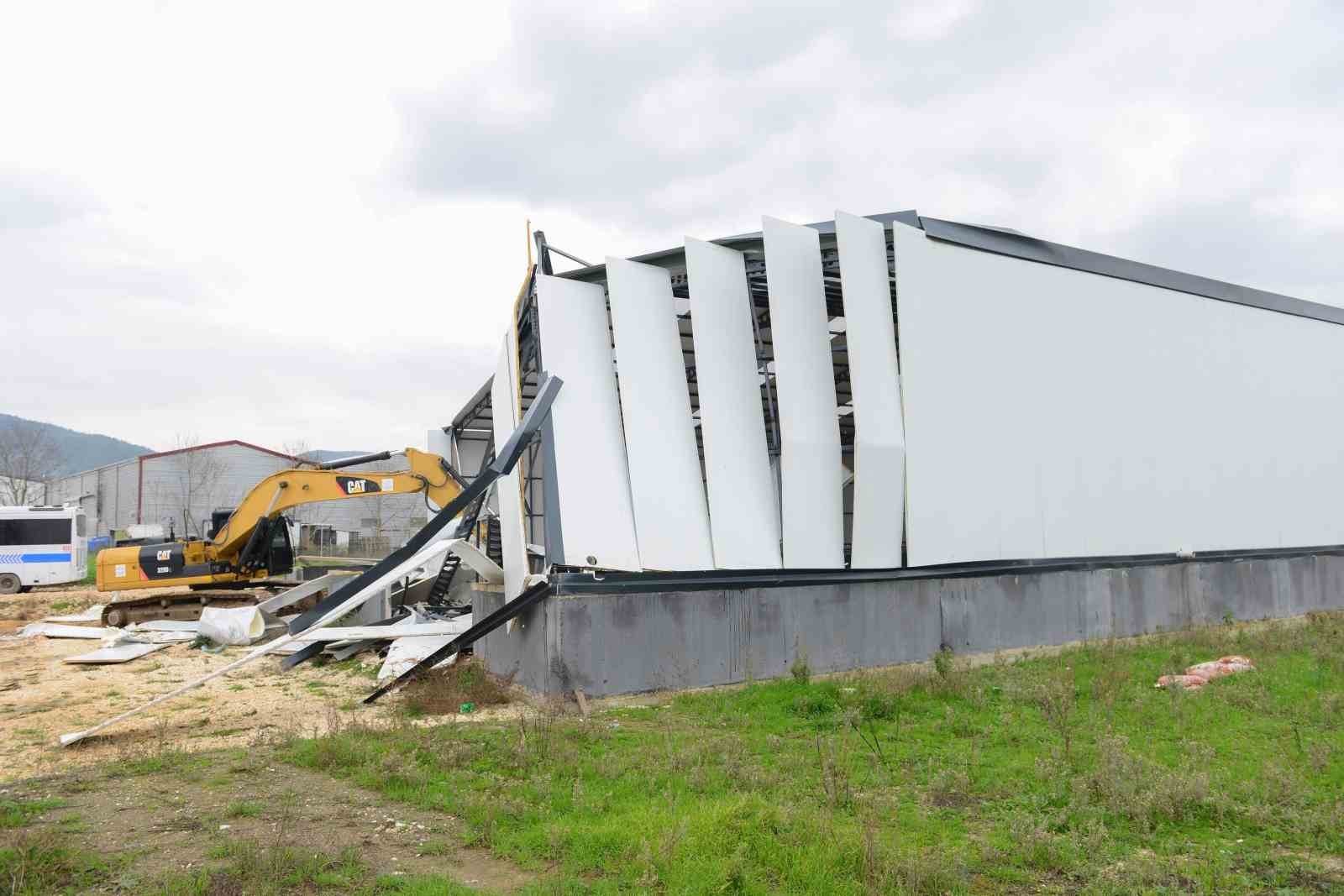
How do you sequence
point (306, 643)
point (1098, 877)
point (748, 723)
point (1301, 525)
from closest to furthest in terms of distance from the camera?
point (1098, 877) < point (748, 723) < point (306, 643) < point (1301, 525)

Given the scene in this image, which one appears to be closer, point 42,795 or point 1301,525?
point 42,795

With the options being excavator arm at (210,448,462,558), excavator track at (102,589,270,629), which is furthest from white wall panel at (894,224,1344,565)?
excavator track at (102,589,270,629)

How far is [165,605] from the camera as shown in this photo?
20234mm

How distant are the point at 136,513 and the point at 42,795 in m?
59.9

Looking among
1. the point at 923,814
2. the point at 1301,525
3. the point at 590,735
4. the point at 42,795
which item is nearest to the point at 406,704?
the point at 590,735

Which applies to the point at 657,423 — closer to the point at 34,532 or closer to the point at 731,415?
the point at 731,415

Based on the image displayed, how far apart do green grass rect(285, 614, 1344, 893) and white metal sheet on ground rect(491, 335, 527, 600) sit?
3.04 metres

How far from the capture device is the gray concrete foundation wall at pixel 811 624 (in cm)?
1075

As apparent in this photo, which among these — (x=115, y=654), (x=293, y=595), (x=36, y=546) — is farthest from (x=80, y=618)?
(x=36, y=546)

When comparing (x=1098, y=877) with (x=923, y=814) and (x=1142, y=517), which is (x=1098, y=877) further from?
(x=1142, y=517)

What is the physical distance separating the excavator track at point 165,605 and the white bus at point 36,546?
12.3m

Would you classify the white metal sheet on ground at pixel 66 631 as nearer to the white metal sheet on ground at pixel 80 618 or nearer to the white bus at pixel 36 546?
the white metal sheet on ground at pixel 80 618

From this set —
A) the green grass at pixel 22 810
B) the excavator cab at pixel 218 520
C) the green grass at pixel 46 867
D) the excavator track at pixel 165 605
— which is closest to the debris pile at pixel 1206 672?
the green grass at pixel 46 867

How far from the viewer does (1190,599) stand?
663 inches
